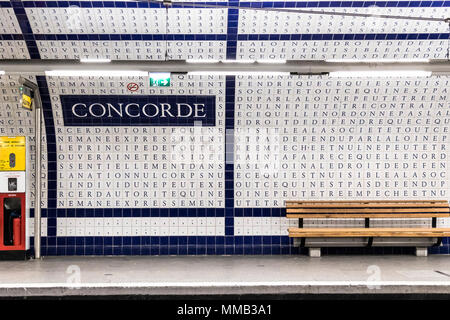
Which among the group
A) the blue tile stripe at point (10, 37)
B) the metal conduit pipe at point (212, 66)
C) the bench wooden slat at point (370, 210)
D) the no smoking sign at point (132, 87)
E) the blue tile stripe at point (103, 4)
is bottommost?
the bench wooden slat at point (370, 210)

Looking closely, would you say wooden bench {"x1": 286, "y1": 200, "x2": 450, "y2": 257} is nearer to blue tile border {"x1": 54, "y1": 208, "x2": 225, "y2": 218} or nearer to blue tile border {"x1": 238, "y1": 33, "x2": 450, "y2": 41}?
blue tile border {"x1": 54, "y1": 208, "x2": 225, "y2": 218}

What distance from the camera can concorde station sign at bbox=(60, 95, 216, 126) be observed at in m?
6.64

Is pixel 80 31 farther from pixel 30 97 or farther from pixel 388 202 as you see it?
pixel 388 202

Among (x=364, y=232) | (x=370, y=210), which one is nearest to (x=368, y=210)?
(x=370, y=210)

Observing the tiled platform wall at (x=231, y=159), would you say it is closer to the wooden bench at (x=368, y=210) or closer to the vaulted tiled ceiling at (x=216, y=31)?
the wooden bench at (x=368, y=210)

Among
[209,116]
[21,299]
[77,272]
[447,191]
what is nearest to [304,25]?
[209,116]

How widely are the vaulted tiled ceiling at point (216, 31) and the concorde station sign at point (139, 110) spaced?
2.05 ft

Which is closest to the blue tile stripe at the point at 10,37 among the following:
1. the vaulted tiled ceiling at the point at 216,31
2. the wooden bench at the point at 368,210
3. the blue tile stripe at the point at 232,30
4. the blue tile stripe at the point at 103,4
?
the vaulted tiled ceiling at the point at 216,31

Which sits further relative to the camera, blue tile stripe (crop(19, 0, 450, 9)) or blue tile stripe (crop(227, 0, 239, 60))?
blue tile stripe (crop(227, 0, 239, 60))

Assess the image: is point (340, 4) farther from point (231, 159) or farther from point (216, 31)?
point (231, 159)

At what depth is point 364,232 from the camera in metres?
6.32

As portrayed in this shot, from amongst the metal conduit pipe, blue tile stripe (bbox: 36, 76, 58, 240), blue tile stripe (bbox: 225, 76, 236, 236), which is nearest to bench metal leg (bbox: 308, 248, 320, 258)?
blue tile stripe (bbox: 225, 76, 236, 236)

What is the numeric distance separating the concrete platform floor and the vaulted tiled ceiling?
2.75 metres

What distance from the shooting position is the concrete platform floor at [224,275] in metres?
4.69
